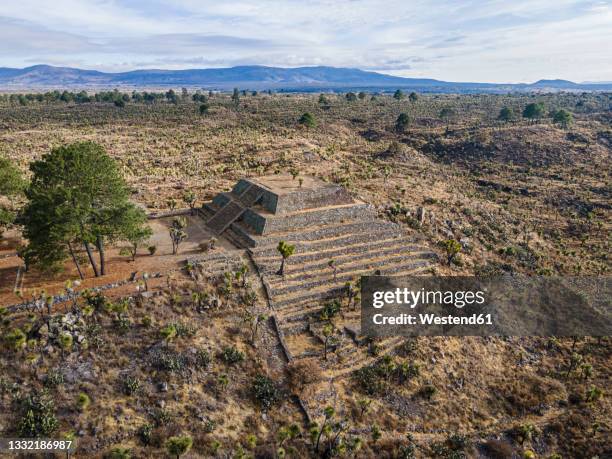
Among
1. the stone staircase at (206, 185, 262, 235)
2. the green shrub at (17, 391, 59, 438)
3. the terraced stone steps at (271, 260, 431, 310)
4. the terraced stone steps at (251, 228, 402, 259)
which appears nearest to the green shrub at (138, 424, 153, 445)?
the green shrub at (17, 391, 59, 438)

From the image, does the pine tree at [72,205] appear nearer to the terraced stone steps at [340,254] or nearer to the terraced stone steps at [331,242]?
the terraced stone steps at [331,242]

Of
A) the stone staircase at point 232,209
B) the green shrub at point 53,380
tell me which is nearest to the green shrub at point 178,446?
the green shrub at point 53,380

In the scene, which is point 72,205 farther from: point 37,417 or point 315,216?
point 315,216

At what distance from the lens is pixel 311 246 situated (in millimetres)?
41656

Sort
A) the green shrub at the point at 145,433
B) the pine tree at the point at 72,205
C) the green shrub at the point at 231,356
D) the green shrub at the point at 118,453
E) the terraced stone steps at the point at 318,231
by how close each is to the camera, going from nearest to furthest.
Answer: the green shrub at the point at 118,453 → the green shrub at the point at 145,433 → the pine tree at the point at 72,205 → the green shrub at the point at 231,356 → the terraced stone steps at the point at 318,231

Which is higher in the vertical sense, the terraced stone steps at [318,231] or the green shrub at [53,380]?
the terraced stone steps at [318,231]

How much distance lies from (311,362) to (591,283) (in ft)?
132

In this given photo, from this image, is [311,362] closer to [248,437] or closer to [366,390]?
[366,390]

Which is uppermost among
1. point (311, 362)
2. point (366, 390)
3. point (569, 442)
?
point (311, 362)

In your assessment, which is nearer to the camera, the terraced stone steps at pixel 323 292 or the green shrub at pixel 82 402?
the green shrub at pixel 82 402

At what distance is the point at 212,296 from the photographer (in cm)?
3328

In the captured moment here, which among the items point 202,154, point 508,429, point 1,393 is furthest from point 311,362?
point 202,154

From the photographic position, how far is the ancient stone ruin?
34.7 metres

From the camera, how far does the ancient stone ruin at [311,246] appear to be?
34.7 meters
